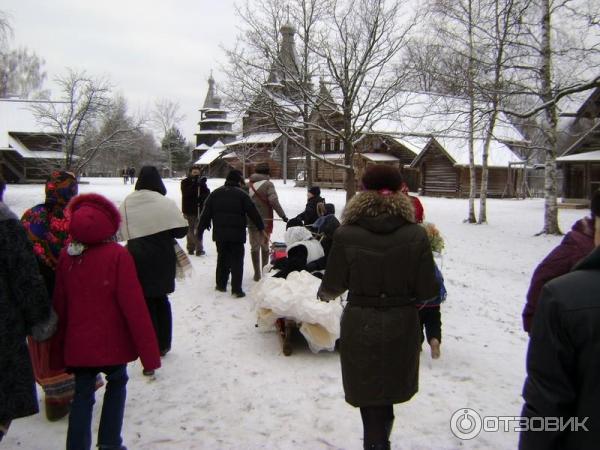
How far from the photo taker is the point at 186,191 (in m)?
9.73

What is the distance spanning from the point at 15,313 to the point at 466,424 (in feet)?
10.4

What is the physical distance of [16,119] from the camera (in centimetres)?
4066

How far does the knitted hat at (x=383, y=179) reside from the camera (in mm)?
→ 2883

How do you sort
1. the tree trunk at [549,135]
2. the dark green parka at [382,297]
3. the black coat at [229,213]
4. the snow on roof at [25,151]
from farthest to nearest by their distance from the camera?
the snow on roof at [25,151] < the tree trunk at [549,135] < the black coat at [229,213] < the dark green parka at [382,297]

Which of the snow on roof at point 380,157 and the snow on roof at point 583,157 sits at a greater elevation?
the snow on roof at point 380,157

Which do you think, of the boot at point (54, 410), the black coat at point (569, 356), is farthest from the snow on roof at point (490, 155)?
the black coat at point (569, 356)

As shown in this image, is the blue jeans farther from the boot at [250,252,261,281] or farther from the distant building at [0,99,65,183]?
the distant building at [0,99,65,183]

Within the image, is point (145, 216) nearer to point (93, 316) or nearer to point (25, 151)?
point (93, 316)

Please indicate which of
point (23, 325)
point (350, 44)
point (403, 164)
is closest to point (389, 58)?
point (350, 44)

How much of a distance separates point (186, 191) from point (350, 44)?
7.35m

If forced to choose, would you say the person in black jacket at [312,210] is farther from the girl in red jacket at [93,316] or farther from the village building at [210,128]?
the village building at [210,128]

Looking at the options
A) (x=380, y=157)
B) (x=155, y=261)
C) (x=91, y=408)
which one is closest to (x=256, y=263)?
(x=155, y=261)

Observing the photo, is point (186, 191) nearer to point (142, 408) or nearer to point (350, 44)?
point (142, 408)

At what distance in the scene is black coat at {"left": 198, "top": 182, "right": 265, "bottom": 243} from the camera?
6.92 metres
